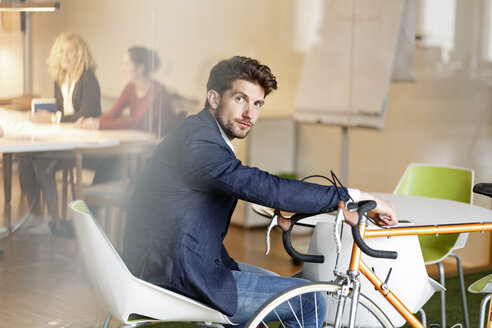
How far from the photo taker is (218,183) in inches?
87.8

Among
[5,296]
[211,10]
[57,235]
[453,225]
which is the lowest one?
[5,296]

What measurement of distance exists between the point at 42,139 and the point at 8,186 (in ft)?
0.84

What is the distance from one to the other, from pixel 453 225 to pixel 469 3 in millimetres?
3254

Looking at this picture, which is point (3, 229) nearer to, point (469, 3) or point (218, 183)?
point (218, 183)

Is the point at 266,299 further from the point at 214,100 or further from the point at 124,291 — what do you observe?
the point at 214,100

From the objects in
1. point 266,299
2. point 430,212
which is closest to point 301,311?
point 266,299

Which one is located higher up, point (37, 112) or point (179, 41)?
point (179, 41)

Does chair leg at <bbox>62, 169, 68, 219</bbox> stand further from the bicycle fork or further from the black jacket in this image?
the bicycle fork

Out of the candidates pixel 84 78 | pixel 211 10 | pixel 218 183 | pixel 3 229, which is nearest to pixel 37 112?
pixel 84 78

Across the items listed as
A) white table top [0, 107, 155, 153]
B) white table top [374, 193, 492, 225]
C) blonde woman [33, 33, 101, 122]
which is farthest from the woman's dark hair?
white table top [374, 193, 492, 225]

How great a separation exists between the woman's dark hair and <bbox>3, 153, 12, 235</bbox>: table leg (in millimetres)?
743

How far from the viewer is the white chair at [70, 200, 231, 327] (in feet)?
7.38

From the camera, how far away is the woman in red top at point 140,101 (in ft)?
12.4

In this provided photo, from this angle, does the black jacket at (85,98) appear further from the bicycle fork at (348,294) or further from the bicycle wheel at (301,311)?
the bicycle fork at (348,294)
